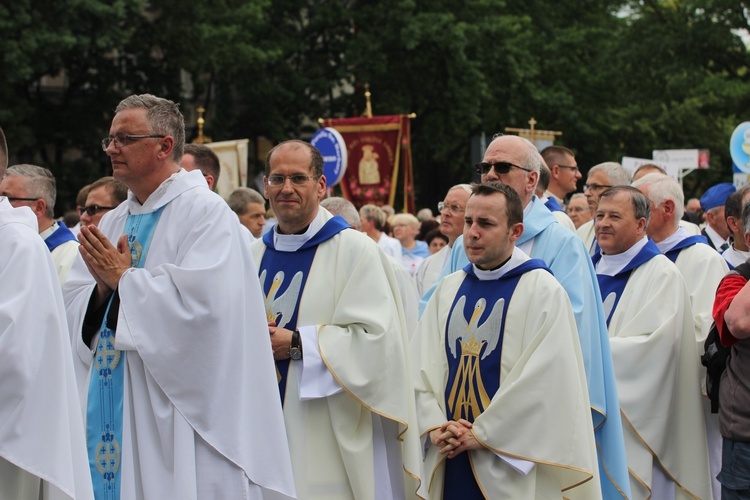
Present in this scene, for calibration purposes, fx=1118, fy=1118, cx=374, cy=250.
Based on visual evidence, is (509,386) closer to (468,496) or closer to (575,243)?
(468,496)

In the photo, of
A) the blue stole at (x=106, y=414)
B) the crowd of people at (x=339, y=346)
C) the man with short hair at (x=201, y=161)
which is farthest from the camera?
the man with short hair at (x=201, y=161)

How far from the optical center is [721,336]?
200 inches

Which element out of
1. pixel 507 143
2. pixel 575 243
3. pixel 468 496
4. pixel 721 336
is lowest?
pixel 468 496

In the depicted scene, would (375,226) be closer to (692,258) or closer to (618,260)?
(692,258)

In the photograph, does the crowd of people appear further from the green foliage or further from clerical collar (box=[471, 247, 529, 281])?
the green foliage

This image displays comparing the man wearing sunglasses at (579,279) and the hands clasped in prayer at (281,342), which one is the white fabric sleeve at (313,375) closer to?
the hands clasped in prayer at (281,342)

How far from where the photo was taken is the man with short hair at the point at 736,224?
641 cm

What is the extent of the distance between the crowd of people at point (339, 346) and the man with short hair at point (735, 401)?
1 cm

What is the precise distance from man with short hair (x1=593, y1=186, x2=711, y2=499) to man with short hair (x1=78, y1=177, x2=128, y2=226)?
2847 mm

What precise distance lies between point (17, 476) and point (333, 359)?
1.74 meters

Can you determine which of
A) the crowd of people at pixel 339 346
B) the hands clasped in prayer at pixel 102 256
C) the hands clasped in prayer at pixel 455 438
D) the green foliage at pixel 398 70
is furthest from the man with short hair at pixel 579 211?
the green foliage at pixel 398 70

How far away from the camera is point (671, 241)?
6.85m

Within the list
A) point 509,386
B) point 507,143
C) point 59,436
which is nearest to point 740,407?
point 509,386

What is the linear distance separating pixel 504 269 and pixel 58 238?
10.2ft
